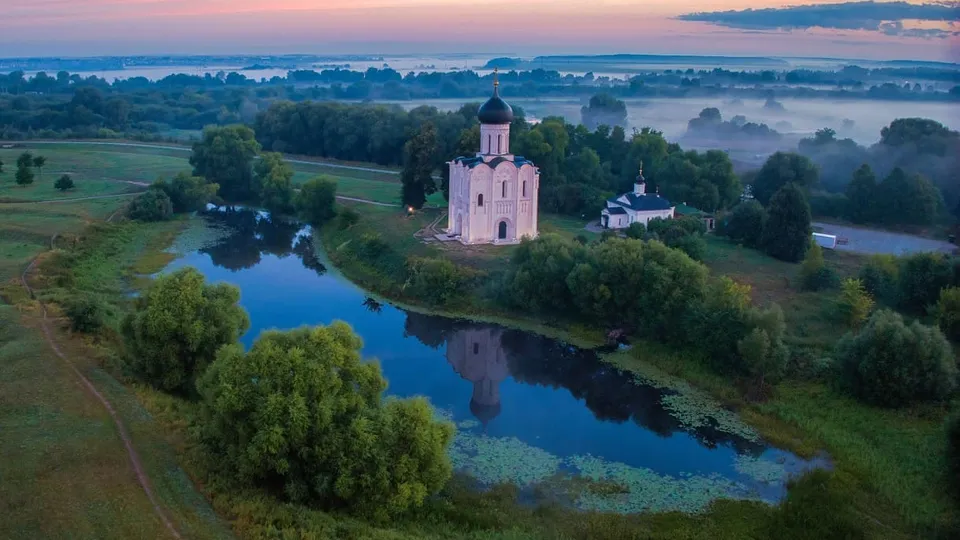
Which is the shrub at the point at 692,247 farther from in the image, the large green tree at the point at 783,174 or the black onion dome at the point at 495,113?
the large green tree at the point at 783,174

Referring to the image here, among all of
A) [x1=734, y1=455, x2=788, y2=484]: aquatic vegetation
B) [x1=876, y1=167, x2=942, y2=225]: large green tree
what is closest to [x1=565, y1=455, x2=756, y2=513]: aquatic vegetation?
[x1=734, y1=455, x2=788, y2=484]: aquatic vegetation

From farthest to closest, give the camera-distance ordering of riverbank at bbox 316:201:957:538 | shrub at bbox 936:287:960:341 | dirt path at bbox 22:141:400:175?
dirt path at bbox 22:141:400:175 → shrub at bbox 936:287:960:341 → riverbank at bbox 316:201:957:538

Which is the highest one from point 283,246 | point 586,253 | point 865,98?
point 865,98

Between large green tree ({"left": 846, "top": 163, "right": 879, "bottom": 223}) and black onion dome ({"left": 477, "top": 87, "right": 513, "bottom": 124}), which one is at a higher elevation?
black onion dome ({"left": 477, "top": 87, "right": 513, "bottom": 124})

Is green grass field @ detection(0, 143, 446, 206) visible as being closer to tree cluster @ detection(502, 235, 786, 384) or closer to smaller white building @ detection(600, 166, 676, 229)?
smaller white building @ detection(600, 166, 676, 229)

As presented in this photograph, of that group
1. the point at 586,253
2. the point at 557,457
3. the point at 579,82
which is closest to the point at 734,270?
the point at 586,253

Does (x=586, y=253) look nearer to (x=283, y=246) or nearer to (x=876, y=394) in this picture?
(x=876, y=394)

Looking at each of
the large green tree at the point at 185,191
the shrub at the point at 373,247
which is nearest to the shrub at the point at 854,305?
the shrub at the point at 373,247
